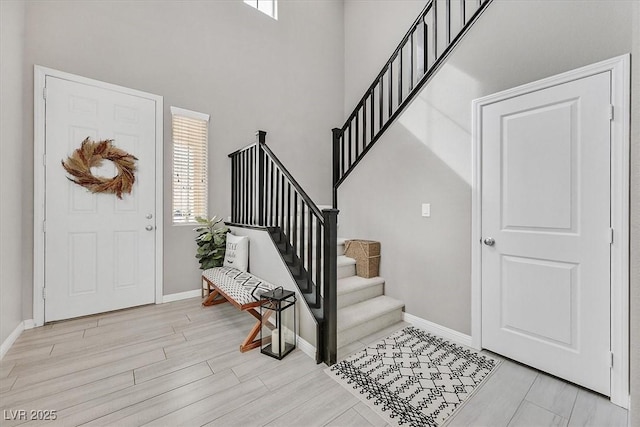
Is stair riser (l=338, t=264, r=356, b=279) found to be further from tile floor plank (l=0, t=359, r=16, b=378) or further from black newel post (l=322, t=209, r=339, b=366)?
tile floor plank (l=0, t=359, r=16, b=378)

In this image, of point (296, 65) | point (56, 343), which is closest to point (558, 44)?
point (296, 65)

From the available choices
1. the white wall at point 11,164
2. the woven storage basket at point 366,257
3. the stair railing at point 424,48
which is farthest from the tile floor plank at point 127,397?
the stair railing at point 424,48

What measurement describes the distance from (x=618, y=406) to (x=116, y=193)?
447cm

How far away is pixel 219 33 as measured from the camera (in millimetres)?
3684

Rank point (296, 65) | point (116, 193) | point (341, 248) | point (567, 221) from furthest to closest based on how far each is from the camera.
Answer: point (296, 65) → point (341, 248) → point (116, 193) → point (567, 221)

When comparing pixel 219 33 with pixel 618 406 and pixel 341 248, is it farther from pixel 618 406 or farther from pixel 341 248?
pixel 618 406

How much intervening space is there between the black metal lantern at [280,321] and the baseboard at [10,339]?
6.41 ft

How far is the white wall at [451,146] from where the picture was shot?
1.99 meters

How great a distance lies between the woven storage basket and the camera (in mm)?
3189

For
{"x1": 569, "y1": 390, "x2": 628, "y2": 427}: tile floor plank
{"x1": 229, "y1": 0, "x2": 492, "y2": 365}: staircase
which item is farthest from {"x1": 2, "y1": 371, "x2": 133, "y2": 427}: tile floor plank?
{"x1": 569, "y1": 390, "x2": 628, "y2": 427}: tile floor plank

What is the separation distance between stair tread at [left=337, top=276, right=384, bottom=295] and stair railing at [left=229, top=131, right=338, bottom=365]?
317 mm

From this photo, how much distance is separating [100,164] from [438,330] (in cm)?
385

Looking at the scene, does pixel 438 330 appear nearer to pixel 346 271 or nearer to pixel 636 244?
pixel 346 271

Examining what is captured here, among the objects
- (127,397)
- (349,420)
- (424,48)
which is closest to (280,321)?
(349,420)
